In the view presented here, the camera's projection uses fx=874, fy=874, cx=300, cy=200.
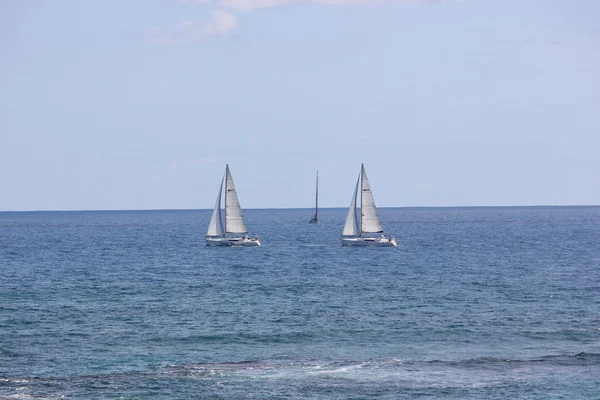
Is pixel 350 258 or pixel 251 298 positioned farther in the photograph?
pixel 350 258

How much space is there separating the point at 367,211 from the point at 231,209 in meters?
20.9

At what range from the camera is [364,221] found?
447 feet

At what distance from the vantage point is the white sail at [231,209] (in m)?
133

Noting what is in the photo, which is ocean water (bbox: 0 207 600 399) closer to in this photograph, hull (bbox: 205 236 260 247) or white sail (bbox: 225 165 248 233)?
white sail (bbox: 225 165 248 233)

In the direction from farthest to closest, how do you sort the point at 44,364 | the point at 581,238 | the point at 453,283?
the point at 581,238 < the point at 453,283 < the point at 44,364

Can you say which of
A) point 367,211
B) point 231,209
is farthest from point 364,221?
point 231,209

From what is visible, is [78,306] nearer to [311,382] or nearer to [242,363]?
[242,363]

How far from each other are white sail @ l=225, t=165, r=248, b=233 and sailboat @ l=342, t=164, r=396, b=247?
1719cm

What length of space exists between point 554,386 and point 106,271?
6929 cm

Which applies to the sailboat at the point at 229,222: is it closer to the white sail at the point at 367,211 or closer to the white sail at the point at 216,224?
the white sail at the point at 216,224

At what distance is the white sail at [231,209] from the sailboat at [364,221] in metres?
17.2

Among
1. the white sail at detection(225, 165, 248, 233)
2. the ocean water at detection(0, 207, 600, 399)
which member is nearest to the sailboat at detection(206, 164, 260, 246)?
the white sail at detection(225, 165, 248, 233)

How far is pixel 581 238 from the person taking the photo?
557 feet

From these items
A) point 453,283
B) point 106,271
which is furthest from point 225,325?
point 106,271
